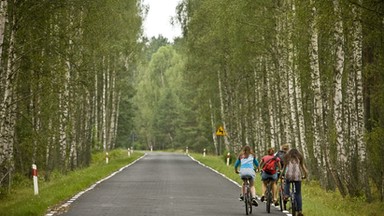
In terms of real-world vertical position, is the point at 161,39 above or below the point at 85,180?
above

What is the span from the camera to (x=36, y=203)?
17094 millimetres

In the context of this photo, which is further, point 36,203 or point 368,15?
point 368,15

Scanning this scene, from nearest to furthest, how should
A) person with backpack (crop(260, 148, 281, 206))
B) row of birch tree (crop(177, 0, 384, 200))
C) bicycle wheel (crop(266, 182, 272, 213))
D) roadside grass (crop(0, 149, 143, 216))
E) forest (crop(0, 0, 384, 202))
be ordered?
roadside grass (crop(0, 149, 143, 216)) → bicycle wheel (crop(266, 182, 272, 213)) → person with backpack (crop(260, 148, 281, 206)) → row of birch tree (crop(177, 0, 384, 200)) → forest (crop(0, 0, 384, 202))

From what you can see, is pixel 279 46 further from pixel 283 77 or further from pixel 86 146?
pixel 86 146

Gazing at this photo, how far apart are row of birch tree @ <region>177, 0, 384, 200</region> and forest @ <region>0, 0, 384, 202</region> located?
2.9 inches

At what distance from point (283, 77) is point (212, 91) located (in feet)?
82.2

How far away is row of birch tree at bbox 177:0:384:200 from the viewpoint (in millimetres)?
20453

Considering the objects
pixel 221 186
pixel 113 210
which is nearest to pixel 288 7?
pixel 221 186

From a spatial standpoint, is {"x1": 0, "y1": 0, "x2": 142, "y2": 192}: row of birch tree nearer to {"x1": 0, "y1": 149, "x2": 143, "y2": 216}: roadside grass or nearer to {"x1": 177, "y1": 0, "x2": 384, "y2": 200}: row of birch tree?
{"x1": 0, "y1": 149, "x2": 143, "y2": 216}: roadside grass

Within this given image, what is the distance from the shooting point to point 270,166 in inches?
699

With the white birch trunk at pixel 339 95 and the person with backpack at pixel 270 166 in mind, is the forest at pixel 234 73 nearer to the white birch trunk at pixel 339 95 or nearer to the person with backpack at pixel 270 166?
the white birch trunk at pixel 339 95

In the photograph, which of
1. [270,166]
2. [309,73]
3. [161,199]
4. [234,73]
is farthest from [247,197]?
[234,73]

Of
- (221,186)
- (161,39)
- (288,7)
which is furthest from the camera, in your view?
(161,39)

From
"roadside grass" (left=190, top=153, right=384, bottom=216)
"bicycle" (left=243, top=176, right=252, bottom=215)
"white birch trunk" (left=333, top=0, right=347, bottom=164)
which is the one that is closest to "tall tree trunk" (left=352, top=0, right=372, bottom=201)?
"white birch trunk" (left=333, top=0, right=347, bottom=164)
